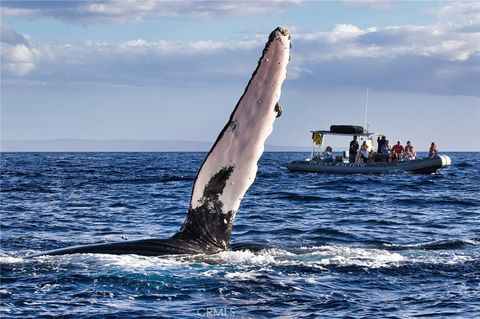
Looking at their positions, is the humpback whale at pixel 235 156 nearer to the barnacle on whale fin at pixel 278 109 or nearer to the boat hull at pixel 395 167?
the barnacle on whale fin at pixel 278 109

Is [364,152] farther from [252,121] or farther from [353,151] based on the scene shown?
[252,121]

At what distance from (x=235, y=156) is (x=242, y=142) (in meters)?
0.17

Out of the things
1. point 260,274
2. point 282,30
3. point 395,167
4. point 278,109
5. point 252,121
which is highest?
point 282,30

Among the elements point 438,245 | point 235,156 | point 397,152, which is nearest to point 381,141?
point 397,152

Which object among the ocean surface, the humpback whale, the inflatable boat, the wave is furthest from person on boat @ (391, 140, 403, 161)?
the humpback whale

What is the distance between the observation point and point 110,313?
26.5 ft

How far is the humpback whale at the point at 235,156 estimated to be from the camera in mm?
8383

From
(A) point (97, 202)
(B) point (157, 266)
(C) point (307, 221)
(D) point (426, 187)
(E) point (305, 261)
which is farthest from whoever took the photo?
(D) point (426, 187)

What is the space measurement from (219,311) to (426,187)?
2530 cm

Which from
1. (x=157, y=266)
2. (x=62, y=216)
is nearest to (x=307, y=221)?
(x=62, y=216)

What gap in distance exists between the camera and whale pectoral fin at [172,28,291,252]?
330 inches

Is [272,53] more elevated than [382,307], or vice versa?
[272,53]

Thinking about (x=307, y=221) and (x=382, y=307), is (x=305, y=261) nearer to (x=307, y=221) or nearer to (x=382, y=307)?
(x=382, y=307)

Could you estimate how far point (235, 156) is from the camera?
8609 mm
